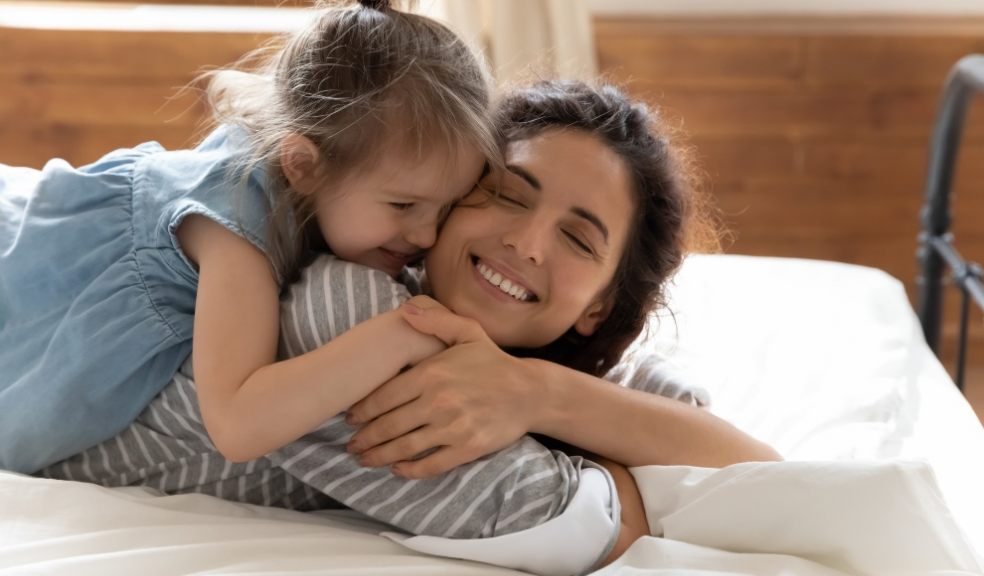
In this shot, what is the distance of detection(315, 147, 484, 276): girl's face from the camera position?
4.12 feet

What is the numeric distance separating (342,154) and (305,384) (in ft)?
0.89

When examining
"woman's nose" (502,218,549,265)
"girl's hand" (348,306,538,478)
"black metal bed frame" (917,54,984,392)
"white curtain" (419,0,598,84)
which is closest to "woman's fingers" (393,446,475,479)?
"girl's hand" (348,306,538,478)

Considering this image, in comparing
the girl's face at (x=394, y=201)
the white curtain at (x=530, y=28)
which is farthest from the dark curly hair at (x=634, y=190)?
the white curtain at (x=530, y=28)

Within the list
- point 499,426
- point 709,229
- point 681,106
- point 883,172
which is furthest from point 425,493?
point 883,172

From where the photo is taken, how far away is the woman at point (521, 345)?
1187 millimetres

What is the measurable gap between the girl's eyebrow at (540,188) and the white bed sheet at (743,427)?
0.84 ft

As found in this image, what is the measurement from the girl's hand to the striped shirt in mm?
26

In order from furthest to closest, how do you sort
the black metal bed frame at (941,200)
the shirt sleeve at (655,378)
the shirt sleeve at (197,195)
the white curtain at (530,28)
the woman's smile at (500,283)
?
the white curtain at (530,28), the black metal bed frame at (941,200), the shirt sleeve at (655,378), the woman's smile at (500,283), the shirt sleeve at (197,195)

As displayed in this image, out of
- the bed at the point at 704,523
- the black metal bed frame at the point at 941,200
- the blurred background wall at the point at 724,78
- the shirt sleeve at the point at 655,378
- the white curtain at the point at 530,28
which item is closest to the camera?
the bed at the point at 704,523

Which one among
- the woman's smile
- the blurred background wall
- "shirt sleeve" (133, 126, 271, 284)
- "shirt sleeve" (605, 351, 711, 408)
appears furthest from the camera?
the blurred background wall

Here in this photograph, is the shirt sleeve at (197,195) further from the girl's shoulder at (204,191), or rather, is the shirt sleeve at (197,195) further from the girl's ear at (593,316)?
the girl's ear at (593,316)

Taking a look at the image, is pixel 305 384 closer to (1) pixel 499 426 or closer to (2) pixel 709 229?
(1) pixel 499 426

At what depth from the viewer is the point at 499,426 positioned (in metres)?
1.20

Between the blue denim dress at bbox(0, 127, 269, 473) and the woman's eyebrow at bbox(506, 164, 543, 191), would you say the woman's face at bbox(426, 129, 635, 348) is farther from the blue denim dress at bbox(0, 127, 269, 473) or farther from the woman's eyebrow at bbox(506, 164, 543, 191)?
the blue denim dress at bbox(0, 127, 269, 473)
